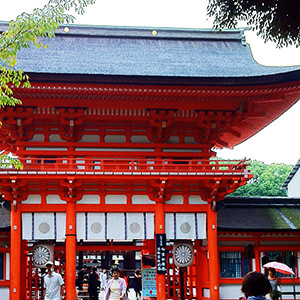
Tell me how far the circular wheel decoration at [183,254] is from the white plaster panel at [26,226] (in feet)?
17.9

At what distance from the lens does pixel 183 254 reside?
2236cm

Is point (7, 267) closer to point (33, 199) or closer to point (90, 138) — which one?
point (33, 199)

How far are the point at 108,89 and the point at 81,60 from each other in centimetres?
454

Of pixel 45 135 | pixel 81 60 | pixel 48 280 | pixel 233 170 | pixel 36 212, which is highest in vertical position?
pixel 81 60

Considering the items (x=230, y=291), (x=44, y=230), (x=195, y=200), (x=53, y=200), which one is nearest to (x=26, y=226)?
(x=44, y=230)

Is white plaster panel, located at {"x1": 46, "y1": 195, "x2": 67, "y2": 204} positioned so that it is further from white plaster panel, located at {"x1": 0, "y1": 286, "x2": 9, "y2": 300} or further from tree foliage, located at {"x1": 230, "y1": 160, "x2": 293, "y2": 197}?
tree foliage, located at {"x1": 230, "y1": 160, "x2": 293, "y2": 197}

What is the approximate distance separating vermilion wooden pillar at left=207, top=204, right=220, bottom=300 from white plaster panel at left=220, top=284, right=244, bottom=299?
2.94 feet

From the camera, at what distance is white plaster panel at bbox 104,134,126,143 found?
22219 millimetres

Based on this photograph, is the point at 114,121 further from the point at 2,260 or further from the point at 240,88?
the point at 2,260

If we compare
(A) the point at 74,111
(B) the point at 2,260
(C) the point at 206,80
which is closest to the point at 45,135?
(A) the point at 74,111

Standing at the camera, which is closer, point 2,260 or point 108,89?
point 108,89

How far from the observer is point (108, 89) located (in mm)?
20062

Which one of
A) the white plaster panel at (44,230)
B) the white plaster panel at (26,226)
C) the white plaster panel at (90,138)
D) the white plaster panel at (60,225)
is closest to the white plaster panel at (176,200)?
the white plaster panel at (90,138)

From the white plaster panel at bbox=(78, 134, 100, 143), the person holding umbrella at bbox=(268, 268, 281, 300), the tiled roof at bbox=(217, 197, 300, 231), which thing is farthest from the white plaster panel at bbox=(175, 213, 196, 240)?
the person holding umbrella at bbox=(268, 268, 281, 300)
